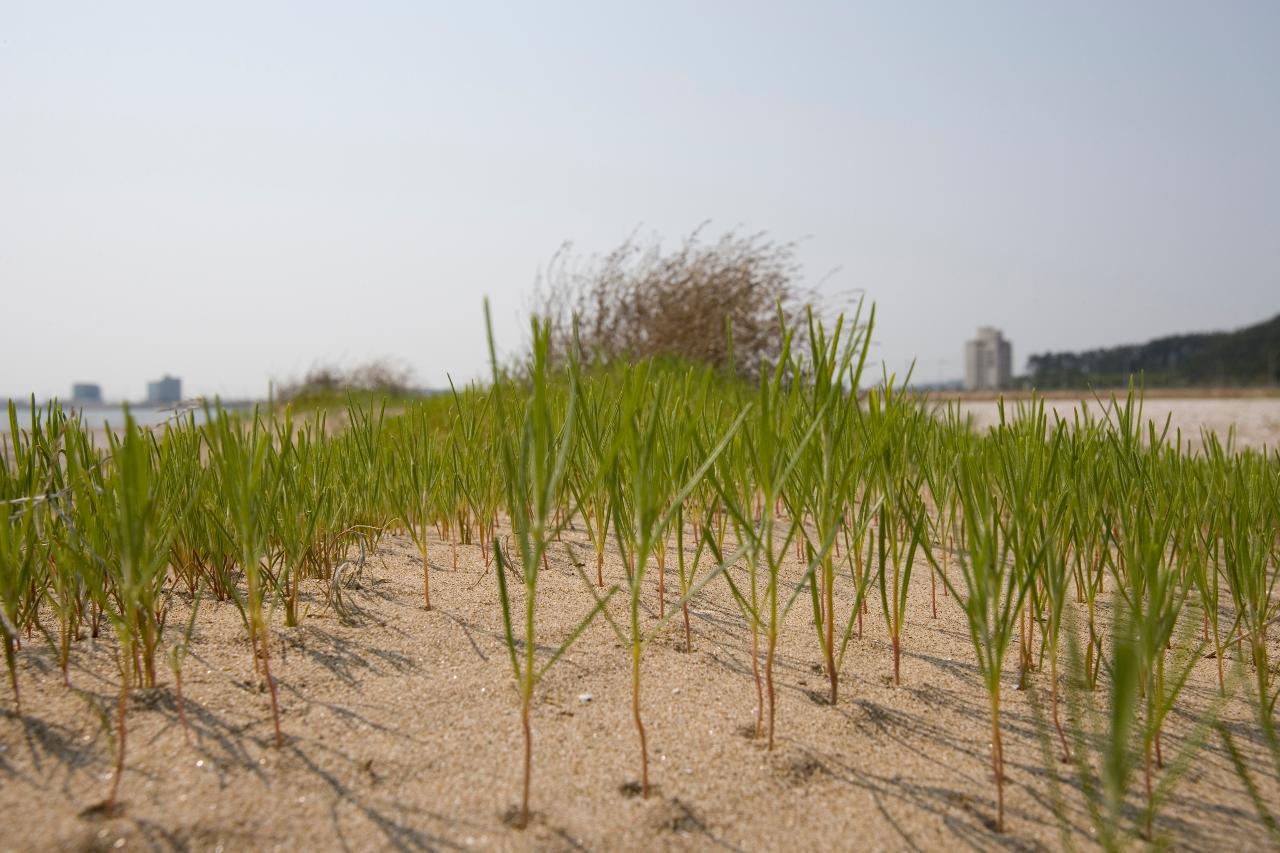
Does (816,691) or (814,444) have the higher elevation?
(814,444)

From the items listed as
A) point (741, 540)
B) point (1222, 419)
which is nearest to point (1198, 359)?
point (1222, 419)

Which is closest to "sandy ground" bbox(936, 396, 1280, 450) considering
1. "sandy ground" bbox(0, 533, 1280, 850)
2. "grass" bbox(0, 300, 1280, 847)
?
"grass" bbox(0, 300, 1280, 847)

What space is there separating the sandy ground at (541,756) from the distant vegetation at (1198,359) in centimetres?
5732

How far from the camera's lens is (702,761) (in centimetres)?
113

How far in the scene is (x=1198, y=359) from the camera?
64688 millimetres

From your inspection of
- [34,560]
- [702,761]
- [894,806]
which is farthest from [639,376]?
[34,560]

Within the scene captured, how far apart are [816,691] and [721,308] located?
732 centimetres

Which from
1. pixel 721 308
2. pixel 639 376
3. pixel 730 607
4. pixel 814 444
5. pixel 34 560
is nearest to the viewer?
pixel 639 376

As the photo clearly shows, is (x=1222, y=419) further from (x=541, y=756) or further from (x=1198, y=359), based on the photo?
(x=1198, y=359)

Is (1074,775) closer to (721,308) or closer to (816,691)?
(816,691)

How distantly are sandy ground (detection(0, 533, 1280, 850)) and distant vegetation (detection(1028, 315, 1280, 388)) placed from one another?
5732 centimetres

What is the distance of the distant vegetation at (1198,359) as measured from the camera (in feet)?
183

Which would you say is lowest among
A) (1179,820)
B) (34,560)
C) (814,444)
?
(1179,820)

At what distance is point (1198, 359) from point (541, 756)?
3117 inches
